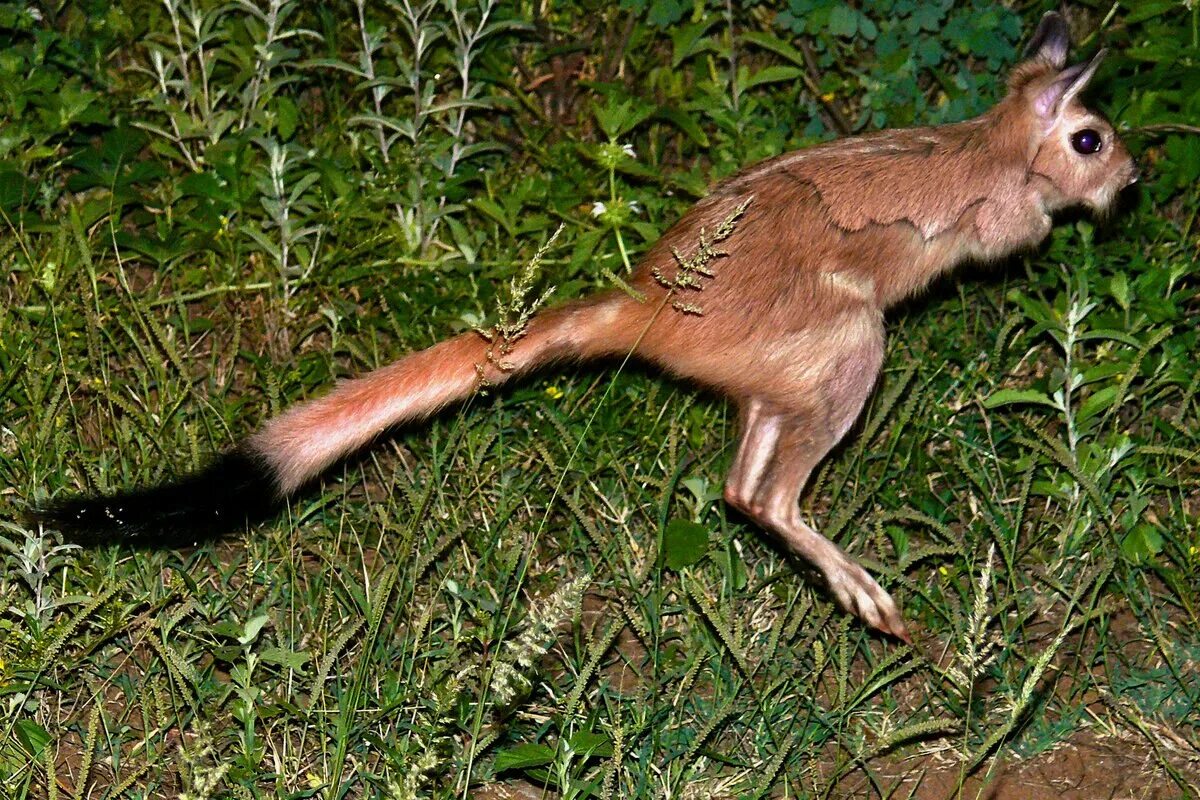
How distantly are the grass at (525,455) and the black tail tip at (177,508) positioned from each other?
0.51ft

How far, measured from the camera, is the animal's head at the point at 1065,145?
4637 mm

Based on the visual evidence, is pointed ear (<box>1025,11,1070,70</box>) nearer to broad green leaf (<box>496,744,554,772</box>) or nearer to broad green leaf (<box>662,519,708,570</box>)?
broad green leaf (<box>662,519,708,570</box>)

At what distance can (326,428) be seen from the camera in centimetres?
400

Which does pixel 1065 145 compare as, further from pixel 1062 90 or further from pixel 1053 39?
pixel 1053 39

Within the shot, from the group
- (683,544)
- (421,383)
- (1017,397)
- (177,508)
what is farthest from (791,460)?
(177,508)

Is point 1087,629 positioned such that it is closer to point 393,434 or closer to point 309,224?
point 393,434

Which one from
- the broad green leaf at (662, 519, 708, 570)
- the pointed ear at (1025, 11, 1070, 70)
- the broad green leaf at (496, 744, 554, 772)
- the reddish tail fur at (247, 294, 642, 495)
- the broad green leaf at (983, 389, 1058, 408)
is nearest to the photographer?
the broad green leaf at (496, 744, 554, 772)

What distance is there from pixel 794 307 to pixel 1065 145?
1.07 meters

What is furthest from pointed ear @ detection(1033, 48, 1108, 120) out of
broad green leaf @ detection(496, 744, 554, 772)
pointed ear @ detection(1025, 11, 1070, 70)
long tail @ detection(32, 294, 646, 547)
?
broad green leaf @ detection(496, 744, 554, 772)

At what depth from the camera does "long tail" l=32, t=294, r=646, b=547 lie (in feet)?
12.4

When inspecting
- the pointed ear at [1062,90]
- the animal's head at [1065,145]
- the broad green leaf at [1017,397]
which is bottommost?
the broad green leaf at [1017,397]

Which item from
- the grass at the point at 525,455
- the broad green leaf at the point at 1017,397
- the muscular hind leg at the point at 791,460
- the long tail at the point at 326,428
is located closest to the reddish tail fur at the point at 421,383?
the long tail at the point at 326,428

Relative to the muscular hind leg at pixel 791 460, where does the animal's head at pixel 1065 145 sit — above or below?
above

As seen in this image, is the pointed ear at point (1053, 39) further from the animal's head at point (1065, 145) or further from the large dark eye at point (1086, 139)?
the large dark eye at point (1086, 139)
